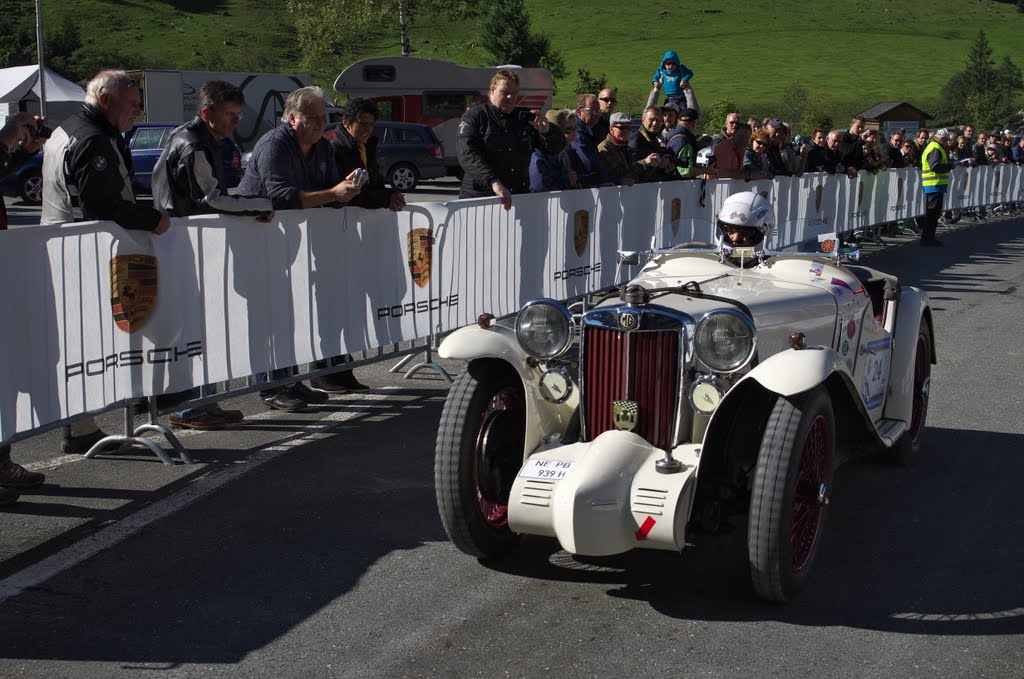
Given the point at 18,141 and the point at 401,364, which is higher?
the point at 18,141

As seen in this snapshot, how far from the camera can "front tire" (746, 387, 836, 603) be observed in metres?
4.19

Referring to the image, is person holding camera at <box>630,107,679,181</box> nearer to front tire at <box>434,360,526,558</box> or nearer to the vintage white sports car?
the vintage white sports car

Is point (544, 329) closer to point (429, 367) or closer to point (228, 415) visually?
point (228, 415)

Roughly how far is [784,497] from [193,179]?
13.5 feet

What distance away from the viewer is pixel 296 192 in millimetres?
7297

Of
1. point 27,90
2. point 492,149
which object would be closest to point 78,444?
point 492,149

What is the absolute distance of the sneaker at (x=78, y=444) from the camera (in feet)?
20.9

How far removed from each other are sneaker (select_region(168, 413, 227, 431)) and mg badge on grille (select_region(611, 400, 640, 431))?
10.6 ft

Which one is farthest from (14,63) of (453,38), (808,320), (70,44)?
(808,320)

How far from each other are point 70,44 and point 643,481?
84.5 metres

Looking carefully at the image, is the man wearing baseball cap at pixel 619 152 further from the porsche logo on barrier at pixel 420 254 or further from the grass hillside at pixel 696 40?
the grass hillside at pixel 696 40

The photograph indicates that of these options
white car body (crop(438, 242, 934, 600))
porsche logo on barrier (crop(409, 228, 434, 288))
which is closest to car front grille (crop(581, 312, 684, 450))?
white car body (crop(438, 242, 934, 600))

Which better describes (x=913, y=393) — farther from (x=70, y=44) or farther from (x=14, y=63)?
(x=70, y=44)

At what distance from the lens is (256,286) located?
22.6ft
